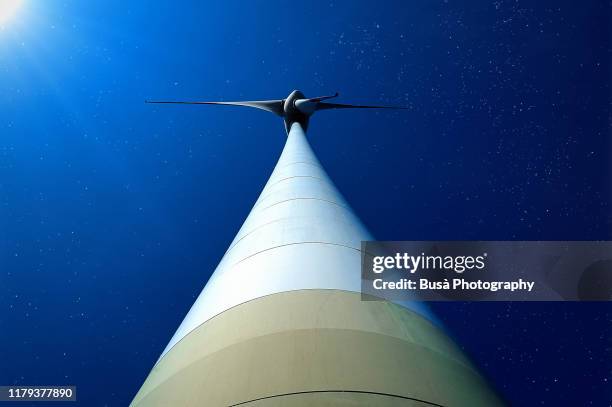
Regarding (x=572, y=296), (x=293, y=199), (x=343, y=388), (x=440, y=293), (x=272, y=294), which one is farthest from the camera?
(x=572, y=296)

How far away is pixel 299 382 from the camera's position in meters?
2.26

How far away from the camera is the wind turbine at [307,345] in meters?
2.27

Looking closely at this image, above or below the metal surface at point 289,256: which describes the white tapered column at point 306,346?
below

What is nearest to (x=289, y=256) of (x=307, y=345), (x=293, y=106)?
(x=307, y=345)

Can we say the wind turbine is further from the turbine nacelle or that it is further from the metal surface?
the turbine nacelle

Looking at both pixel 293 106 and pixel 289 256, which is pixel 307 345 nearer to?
pixel 289 256

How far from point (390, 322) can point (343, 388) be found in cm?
85

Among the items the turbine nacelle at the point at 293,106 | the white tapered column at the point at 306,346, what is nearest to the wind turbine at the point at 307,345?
the white tapered column at the point at 306,346

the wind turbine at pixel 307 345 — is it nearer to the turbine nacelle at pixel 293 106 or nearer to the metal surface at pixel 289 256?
the metal surface at pixel 289 256

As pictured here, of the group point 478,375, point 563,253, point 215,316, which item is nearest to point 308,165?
point 563,253

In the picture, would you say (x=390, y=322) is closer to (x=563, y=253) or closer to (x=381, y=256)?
(x=381, y=256)

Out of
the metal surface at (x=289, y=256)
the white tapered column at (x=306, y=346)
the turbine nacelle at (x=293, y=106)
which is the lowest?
the white tapered column at (x=306, y=346)

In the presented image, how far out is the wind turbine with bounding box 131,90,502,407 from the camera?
2270 millimetres

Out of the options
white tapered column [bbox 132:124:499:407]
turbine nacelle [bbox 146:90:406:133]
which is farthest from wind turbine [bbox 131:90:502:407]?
turbine nacelle [bbox 146:90:406:133]
